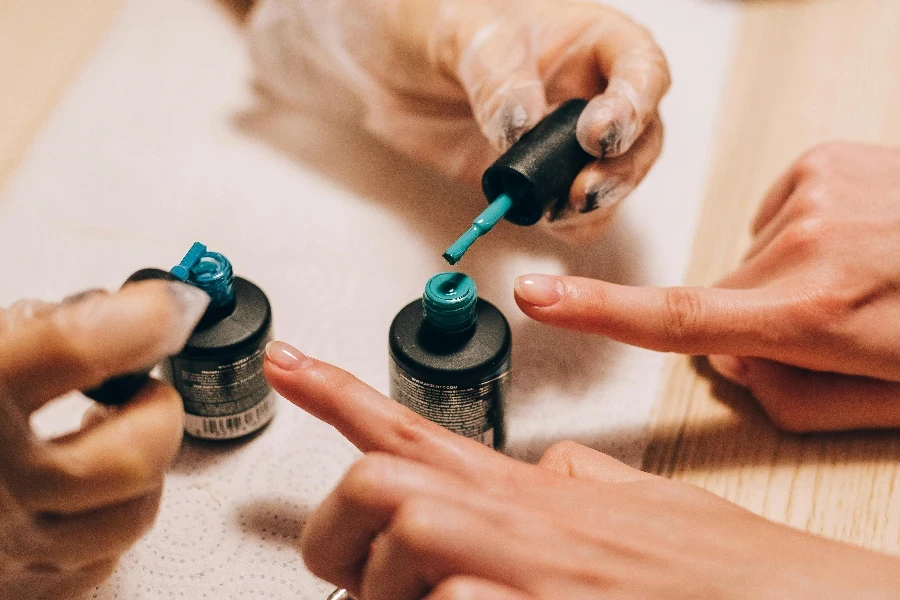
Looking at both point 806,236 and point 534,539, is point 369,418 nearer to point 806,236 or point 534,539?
point 534,539

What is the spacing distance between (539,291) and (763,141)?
52cm

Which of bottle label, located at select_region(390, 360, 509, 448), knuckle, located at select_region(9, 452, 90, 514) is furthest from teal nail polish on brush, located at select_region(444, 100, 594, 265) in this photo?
knuckle, located at select_region(9, 452, 90, 514)

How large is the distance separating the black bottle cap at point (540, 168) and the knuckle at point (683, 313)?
14 centimetres

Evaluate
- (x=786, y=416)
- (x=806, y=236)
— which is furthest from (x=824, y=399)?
(x=806, y=236)

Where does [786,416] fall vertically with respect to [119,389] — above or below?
below

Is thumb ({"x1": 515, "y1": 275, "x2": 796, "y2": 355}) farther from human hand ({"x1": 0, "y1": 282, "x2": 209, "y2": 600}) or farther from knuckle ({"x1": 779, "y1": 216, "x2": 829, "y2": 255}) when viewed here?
human hand ({"x1": 0, "y1": 282, "x2": 209, "y2": 600})

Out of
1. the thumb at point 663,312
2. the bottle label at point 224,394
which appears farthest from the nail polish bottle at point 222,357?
the thumb at point 663,312

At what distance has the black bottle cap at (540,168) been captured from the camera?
0.68 metres

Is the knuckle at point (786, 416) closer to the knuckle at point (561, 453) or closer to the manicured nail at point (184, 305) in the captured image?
the knuckle at point (561, 453)

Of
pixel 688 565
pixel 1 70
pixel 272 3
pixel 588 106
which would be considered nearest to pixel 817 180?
pixel 588 106

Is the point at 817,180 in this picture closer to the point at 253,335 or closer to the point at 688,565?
the point at 688,565

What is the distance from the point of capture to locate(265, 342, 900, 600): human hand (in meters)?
0.47

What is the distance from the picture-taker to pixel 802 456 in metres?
0.72

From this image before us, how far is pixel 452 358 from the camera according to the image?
64cm
